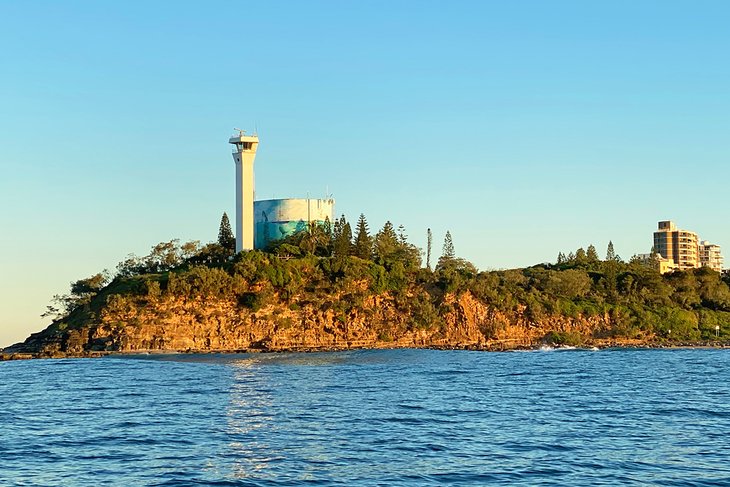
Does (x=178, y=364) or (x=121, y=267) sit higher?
(x=121, y=267)

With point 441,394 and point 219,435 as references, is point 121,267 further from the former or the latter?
point 219,435

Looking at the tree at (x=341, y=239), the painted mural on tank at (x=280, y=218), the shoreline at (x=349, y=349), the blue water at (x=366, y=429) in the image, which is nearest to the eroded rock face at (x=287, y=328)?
the shoreline at (x=349, y=349)

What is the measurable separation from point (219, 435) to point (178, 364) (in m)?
59.2

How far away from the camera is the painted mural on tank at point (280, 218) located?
17512 cm

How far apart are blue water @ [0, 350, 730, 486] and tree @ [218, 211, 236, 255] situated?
86481mm

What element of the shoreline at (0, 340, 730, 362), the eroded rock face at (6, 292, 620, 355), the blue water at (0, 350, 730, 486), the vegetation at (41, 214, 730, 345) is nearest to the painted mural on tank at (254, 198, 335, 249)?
the vegetation at (41, 214, 730, 345)

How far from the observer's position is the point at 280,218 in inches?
6929

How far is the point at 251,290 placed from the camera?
14675 centimetres

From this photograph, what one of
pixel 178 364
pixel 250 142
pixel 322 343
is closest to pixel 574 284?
pixel 322 343

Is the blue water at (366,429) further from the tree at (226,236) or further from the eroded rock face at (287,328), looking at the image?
the tree at (226,236)

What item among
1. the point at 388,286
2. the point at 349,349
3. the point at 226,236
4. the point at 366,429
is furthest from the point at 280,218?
the point at 366,429

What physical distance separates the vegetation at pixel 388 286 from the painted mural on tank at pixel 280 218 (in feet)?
11.1

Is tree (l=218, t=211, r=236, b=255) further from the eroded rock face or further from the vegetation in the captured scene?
the eroded rock face

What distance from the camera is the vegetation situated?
144750 millimetres
